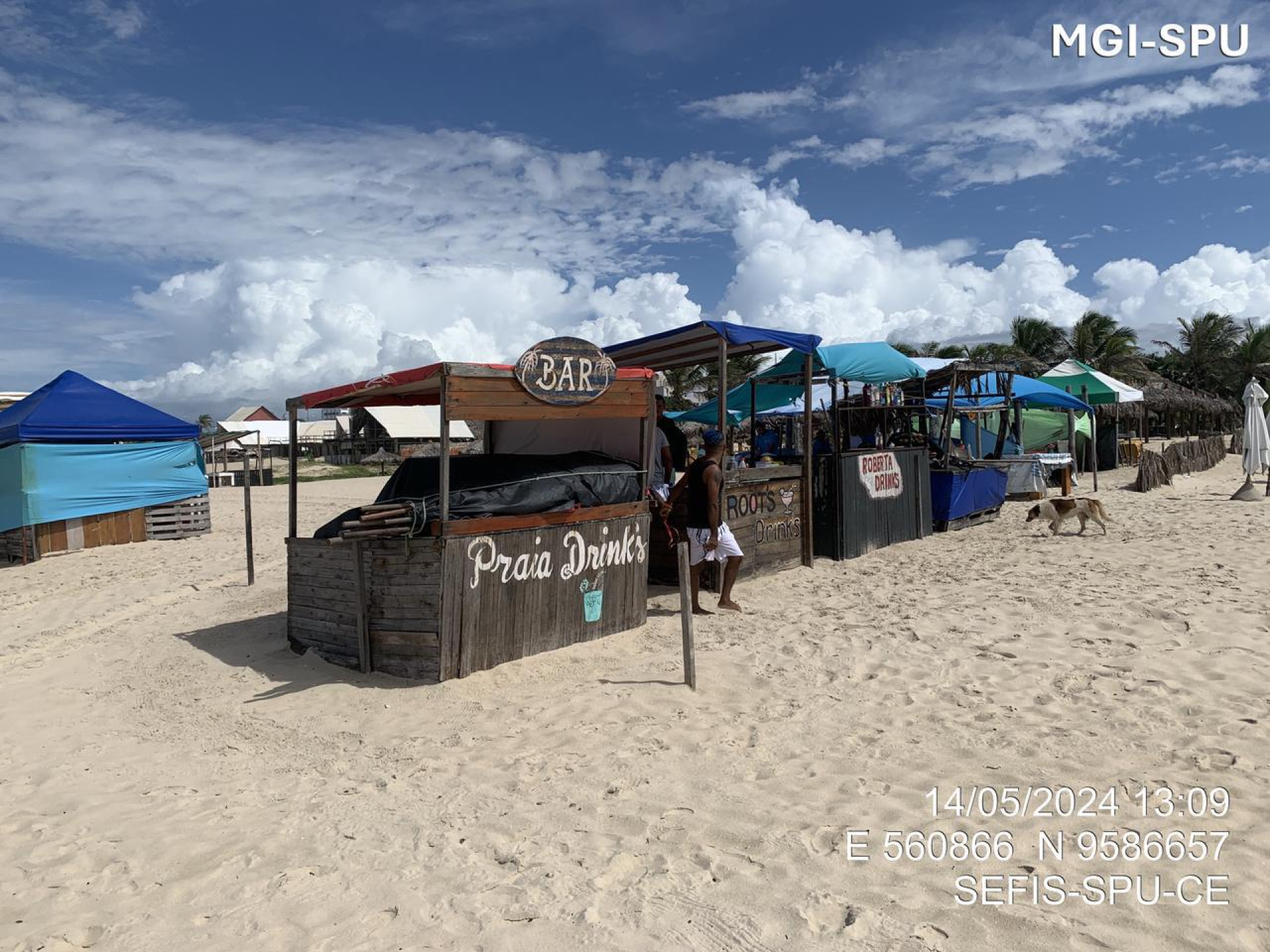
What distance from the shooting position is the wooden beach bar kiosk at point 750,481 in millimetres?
8016

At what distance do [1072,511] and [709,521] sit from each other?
21.6 ft

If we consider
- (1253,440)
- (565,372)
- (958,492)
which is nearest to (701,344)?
(565,372)

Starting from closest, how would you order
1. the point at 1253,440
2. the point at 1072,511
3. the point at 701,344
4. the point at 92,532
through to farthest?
the point at 701,344 < the point at 1072,511 < the point at 92,532 < the point at 1253,440

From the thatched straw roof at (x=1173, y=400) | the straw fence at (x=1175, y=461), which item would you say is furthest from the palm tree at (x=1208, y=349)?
the straw fence at (x=1175, y=461)

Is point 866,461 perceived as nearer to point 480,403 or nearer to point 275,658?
point 480,403

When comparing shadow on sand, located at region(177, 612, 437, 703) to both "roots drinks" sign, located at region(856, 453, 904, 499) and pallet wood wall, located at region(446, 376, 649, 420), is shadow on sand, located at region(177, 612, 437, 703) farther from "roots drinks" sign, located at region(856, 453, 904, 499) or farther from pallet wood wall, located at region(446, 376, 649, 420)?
"roots drinks" sign, located at region(856, 453, 904, 499)

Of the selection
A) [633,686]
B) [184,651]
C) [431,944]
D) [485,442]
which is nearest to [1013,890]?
[431,944]

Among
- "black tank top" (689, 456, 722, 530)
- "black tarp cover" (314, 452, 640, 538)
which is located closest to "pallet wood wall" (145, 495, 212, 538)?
"black tarp cover" (314, 452, 640, 538)

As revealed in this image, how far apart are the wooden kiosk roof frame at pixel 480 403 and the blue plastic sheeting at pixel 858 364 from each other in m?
3.93

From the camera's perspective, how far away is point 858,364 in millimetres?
10273

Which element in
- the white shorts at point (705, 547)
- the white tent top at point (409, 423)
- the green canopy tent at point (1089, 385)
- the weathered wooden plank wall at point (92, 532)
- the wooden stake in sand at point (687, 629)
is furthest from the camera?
the white tent top at point (409, 423)

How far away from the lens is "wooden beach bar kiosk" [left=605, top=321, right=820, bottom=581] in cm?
802

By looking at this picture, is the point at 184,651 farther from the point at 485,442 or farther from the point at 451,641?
the point at 485,442

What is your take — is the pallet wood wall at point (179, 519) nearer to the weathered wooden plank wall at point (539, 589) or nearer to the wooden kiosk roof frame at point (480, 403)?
the wooden kiosk roof frame at point (480, 403)
